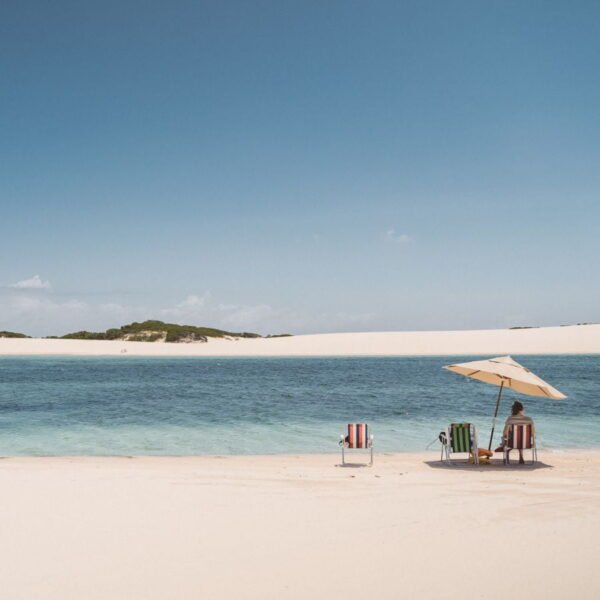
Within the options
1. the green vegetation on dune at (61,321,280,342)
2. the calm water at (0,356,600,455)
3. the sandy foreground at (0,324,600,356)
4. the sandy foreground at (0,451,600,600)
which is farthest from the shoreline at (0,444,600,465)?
the green vegetation on dune at (61,321,280,342)

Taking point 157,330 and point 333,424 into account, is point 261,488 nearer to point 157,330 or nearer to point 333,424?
point 333,424

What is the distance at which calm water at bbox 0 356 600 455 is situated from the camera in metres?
14.9

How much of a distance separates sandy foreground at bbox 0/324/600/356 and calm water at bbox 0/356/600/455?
3474 cm

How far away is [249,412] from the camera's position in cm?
2022

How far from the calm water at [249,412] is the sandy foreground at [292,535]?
4638 millimetres

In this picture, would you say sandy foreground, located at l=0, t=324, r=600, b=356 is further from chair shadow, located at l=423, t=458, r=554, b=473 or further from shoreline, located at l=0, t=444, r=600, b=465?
chair shadow, located at l=423, t=458, r=554, b=473

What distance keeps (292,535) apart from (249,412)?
45.7ft

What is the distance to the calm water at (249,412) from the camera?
48.9 feet

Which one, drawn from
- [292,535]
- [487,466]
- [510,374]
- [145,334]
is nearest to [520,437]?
[487,466]

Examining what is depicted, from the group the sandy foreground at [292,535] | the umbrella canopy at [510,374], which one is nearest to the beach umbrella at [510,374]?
the umbrella canopy at [510,374]

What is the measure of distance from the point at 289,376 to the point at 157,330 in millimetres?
60368

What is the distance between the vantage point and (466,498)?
8203mm

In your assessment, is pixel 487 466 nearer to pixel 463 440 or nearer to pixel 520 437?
pixel 463 440

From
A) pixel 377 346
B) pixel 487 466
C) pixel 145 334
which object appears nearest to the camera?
pixel 487 466
